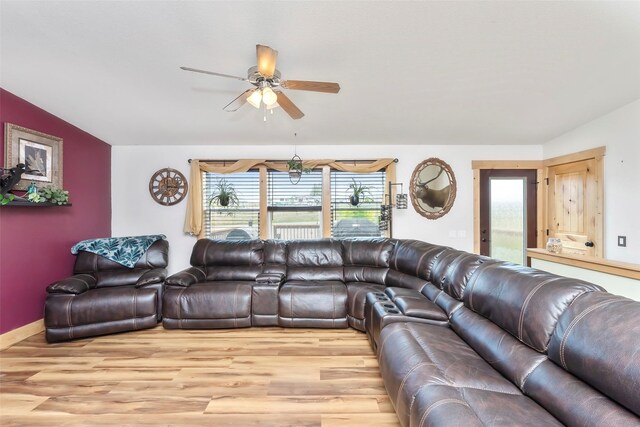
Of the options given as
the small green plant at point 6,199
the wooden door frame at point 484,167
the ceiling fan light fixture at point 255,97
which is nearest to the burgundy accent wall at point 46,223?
the small green plant at point 6,199

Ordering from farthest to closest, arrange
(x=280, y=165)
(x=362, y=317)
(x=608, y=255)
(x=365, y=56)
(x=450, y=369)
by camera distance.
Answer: (x=280, y=165) < (x=608, y=255) < (x=362, y=317) < (x=365, y=56) < (x=450, y=369)

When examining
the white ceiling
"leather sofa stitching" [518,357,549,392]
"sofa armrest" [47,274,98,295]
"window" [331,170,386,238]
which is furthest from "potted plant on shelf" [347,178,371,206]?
"sofa armrest" [47,274,98,295]

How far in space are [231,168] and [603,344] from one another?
4382 mm

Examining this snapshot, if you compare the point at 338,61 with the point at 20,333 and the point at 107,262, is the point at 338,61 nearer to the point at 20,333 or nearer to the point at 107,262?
the point at 107,262

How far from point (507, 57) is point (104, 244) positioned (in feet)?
16.6

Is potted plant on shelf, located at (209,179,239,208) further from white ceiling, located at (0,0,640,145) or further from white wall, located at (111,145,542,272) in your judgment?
white ceiling, located at (0,0,640,145)

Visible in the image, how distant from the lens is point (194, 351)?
2.87m

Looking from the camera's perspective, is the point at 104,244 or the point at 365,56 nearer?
the point at 365,56

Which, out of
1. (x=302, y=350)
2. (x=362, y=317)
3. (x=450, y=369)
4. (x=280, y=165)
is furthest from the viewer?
(x=280, y=165)

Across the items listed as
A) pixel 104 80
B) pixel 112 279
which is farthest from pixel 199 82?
pixel 112 279

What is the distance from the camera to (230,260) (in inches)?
156

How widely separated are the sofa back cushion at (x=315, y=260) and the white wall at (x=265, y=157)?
4.03 feet

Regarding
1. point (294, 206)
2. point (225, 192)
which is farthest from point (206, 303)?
point (294, 206)

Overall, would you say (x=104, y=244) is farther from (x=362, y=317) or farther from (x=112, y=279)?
(x=362, y=317)
